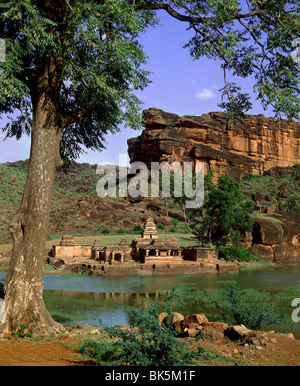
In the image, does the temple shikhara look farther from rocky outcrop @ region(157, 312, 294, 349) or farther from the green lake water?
rocky outcrop @ region(157, 312, 294, 349)

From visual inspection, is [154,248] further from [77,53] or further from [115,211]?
[115,211]

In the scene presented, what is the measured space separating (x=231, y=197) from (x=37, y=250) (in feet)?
94.7

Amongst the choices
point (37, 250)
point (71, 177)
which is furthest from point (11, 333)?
point (71, 177)

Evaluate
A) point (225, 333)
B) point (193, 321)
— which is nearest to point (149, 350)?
point (225, 333)

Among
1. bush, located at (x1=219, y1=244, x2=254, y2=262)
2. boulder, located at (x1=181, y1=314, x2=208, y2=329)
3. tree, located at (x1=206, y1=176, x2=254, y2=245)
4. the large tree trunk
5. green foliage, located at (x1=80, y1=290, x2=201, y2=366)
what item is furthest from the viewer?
tree, located at (x1=206, y1=176, x2=254, y2=245)

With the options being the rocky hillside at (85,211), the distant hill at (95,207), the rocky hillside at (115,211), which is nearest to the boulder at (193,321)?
the rocky hillside at (115,211)

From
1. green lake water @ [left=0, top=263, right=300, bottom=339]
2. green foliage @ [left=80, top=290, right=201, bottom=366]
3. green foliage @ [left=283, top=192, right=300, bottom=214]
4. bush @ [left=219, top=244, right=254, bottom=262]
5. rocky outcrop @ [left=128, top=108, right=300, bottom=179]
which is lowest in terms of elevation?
green lake water @ [left=0, top=263, right=300, bottom=339]

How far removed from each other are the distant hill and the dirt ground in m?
36.5

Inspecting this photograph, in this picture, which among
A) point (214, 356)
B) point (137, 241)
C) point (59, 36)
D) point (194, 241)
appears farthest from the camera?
point (194, 241)

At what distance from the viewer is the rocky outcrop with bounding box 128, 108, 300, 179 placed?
7606 centimetres

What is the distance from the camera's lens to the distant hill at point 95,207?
51.1 meters

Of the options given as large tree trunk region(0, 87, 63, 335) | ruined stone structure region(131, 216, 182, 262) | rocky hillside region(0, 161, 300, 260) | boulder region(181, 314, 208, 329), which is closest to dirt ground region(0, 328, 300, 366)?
large tree trunk region(0, 87, 63, 335)
